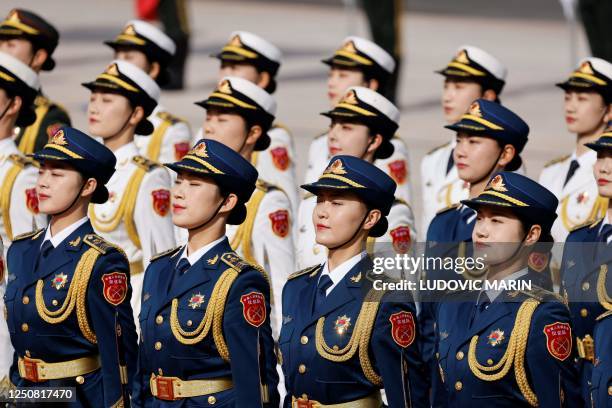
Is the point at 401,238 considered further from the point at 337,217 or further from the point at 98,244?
the point at 98,244

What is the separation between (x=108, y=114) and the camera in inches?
452

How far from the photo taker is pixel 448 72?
12.8m

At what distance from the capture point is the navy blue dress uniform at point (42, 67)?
13070 millimetres

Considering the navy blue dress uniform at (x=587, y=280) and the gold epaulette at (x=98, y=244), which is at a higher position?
the gold epaulette at (x=98, y=244)

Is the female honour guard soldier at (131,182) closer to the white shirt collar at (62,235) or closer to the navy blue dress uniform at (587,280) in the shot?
the white shirt collar at (62,235)

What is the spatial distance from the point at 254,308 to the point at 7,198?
2965mm

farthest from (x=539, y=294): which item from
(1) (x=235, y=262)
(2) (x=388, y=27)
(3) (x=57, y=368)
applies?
(2) (x=388, y=27)

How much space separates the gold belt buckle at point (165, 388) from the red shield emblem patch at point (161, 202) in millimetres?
2693

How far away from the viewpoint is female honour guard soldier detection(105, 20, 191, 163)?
1347cm

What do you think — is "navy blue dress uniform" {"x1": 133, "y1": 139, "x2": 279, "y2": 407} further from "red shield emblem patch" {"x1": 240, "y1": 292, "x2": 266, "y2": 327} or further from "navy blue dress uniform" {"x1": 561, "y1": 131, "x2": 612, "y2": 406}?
"navy blue dress uniform" {"x1": 561, "y1": 131, "x2": 612, "y2": 406}

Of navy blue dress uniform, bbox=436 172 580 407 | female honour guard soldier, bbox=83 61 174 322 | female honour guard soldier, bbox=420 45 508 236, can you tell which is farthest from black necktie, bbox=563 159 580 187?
navy blue dress uniform, bbox=436 172 580 407

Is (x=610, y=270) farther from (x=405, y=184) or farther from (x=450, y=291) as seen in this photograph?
(x=405, y=184)

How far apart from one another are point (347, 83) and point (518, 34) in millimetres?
14090

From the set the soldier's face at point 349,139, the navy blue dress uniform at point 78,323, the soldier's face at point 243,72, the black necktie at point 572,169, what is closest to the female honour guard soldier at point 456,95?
the black necktie at point 572,169
